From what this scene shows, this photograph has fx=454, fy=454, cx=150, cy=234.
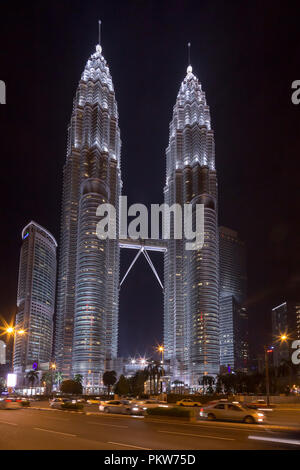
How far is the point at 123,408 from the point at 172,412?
9.19 m

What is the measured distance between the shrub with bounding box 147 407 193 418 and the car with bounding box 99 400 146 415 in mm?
4309

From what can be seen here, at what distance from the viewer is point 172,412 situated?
1383 inches

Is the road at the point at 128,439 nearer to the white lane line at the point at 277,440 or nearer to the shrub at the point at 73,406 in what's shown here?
the white lane line at the point at 277,440

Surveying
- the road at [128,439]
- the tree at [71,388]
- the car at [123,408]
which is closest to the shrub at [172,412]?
the car at [123,408]

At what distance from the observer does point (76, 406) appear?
46.5 meters

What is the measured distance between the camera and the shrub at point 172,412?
33.8 meters

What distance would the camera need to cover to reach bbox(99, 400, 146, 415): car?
41459 millimetres

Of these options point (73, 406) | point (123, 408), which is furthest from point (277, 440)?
point (73, 406)

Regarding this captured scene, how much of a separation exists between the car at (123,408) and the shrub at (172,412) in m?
4.31

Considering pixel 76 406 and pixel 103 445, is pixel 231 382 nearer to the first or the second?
pixel 76 406

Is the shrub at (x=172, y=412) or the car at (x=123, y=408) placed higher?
the shrub at (x=172, y=412)

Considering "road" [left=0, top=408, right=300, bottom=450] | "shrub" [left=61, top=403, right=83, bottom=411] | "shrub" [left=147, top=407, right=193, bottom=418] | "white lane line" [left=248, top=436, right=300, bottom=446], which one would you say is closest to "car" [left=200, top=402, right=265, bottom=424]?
"shrub" [left=147, top=407, right=193, bottom=418]

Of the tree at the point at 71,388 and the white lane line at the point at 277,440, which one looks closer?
the white lane line at the point at 277,440
